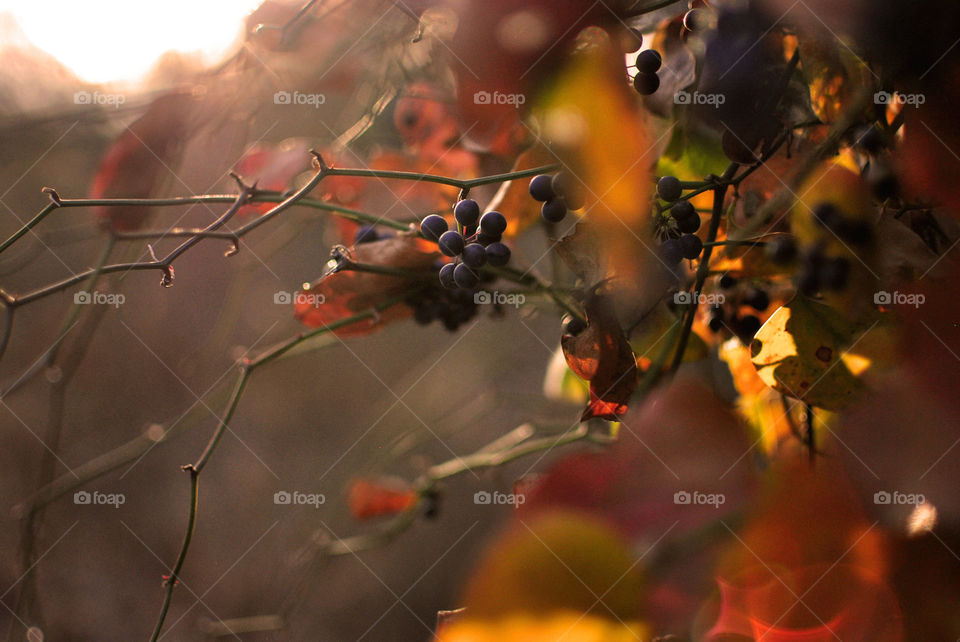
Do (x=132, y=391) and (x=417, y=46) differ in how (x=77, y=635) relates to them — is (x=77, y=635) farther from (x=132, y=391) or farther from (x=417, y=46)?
(x=417, y=46)

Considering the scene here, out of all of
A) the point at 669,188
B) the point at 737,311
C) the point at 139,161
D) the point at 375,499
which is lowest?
the point at 375,499

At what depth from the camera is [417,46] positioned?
21.2 inches

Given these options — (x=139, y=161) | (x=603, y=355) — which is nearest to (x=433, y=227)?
(x=603, y=355)

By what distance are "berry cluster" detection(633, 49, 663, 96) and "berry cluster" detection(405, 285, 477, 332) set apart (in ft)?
0.63

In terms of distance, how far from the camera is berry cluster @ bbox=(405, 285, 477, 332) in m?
0.47

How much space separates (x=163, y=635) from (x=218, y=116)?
91 centimetres

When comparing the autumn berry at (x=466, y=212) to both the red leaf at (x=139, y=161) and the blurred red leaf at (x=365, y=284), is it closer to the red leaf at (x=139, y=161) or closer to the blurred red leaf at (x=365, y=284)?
the blurred red leaf at (x=365, y=284)

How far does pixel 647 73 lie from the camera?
13.1 inches

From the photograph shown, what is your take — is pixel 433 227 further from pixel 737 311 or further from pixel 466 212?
pixel 737 311

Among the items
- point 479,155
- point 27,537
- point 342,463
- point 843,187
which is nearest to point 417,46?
point 479,155

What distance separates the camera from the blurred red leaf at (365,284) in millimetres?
432

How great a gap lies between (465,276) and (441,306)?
0.11 meters

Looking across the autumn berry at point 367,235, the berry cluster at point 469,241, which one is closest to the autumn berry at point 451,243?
the berry cluster at point 469,241

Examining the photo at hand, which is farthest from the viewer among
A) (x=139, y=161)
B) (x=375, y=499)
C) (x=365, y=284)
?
(x=375, y=499)
